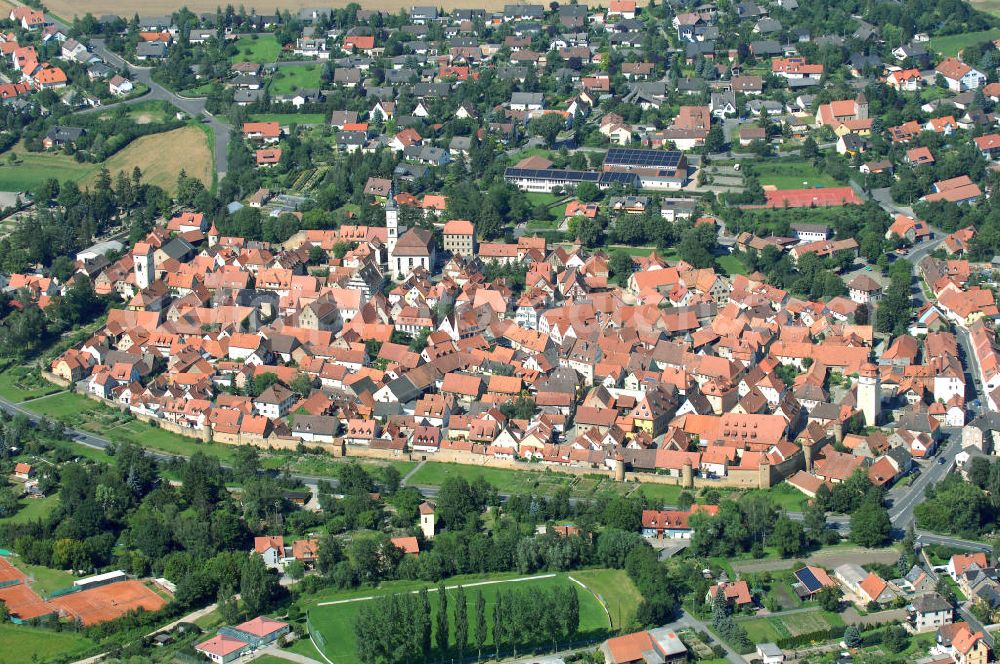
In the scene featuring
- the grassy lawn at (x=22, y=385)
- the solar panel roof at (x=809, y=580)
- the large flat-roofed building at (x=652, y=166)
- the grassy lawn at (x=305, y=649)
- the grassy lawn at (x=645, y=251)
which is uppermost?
the large flat-roofed building at (x=652, y=166)

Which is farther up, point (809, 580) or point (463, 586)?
point (809, 580)

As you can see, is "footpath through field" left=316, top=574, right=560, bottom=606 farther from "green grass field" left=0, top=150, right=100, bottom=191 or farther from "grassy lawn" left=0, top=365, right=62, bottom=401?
"green grass field" left=0, top=150, right=100, bottom=191

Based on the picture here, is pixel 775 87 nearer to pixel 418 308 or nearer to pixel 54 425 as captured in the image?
pixel 418 308

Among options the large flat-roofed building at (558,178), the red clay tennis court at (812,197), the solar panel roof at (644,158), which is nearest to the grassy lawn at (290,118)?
the large flat-roofed building at (558,178)

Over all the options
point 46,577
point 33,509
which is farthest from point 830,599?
point 33,509

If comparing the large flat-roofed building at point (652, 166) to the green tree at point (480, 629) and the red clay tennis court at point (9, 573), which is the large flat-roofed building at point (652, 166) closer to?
the green tree at point (480, 629)

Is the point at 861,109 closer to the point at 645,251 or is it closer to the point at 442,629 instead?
the point at 645,251
